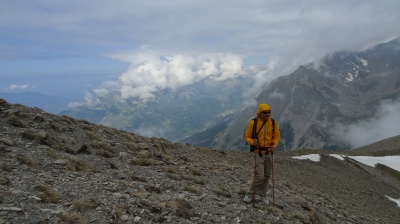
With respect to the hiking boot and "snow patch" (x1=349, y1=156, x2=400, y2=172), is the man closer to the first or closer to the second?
the hiking boot

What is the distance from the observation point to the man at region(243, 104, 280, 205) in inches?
564

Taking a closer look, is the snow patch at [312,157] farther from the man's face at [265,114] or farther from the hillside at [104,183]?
the man's face at [265,114]

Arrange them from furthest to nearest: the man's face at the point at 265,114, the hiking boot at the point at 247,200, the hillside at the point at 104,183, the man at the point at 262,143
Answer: the hiking boot at the point at 247,200, the man at the point at 262,143, the man's face at the point at 265,114, the hillside at the point at 104,183

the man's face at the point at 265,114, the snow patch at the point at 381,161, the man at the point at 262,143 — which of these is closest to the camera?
the man's face at the point at 265,114

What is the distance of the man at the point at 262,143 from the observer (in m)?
14.3

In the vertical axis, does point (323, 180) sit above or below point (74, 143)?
below

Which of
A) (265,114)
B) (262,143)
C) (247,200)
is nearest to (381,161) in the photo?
(247,200)

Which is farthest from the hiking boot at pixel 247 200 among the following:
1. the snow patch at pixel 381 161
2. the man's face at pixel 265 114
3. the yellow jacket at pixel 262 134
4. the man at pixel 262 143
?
the snow patch at pixel 381 161

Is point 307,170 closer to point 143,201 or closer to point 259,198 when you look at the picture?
point 259,198

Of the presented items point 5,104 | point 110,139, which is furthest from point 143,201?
point 5,104

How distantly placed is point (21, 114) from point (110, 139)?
218 inches

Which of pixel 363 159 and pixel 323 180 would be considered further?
pixel 363 159

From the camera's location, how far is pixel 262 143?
14508 mm

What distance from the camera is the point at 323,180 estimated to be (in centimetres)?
3956
